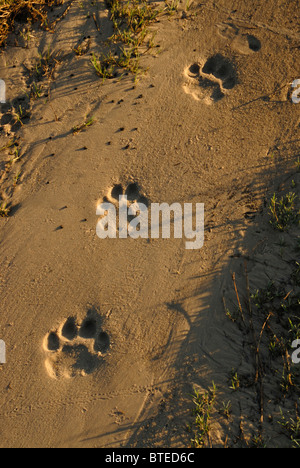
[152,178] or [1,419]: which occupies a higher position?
[152,178]

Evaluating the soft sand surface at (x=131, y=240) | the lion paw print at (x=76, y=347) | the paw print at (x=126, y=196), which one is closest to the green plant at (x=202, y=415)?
the soft sand surface at (x=131, y=240)

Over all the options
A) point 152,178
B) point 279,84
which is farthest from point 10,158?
point 279,84

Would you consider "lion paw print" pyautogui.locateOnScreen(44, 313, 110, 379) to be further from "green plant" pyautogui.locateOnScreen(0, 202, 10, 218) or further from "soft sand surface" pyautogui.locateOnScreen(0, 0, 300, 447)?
"green plant" pyautogui.locateOnScreen(0, 202, 10, 218)

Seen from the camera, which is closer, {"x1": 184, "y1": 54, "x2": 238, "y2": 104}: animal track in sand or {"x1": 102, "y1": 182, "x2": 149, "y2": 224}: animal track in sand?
{"x1": 102, "y1": 182, "x2": 149, "y2": 224}: animal track in sand

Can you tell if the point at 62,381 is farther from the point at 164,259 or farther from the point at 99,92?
the point at 99,92

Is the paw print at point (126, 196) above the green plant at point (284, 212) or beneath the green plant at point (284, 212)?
above

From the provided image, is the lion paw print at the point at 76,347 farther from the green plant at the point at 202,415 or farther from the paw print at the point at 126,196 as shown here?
the paw print at the point at 126,196

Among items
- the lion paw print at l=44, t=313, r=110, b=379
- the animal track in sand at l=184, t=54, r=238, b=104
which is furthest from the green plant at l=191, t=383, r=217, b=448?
the animal track in sand at l=184, t=54, r=238, b=104
